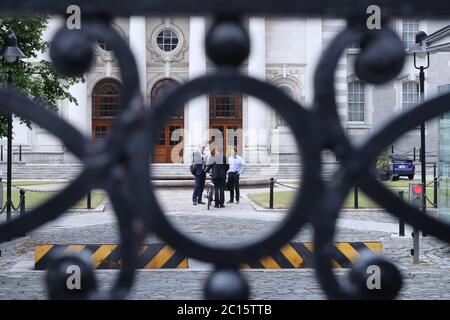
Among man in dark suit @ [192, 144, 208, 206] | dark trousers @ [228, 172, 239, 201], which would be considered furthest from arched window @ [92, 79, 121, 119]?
man in dark suit @ [192, 144, 208, 206]

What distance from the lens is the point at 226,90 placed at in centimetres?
112

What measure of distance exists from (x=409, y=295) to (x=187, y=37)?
36.4 m

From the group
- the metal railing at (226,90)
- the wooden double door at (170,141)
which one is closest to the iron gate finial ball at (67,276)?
the metal railing at (226,90)

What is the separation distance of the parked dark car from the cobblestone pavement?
1551 centimetres

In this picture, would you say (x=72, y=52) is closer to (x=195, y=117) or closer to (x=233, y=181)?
(x=233, y=181)

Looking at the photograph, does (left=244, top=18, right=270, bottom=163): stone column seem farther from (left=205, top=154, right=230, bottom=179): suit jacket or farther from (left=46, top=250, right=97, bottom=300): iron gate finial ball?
(left=46, top=250, right=97, bottom=300): iron gate finial ball

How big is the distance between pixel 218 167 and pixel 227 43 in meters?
19.1

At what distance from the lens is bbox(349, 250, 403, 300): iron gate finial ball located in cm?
118

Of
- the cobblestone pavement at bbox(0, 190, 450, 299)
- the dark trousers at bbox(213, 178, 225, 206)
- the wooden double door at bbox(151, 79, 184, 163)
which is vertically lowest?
the cobblestone pavement at bbox(0, 190, 450, 299)

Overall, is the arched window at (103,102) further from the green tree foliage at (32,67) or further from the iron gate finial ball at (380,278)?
the iron gate finial ball at (380,278)

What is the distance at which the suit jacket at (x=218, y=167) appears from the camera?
2020 centimetres

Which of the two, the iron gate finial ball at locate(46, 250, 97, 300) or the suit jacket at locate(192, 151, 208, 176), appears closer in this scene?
the iron gate finial ball at locate(46, 250, 97, 300)

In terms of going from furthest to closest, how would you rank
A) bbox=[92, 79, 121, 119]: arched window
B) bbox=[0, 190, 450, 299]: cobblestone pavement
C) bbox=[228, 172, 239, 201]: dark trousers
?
1. bbox=[92, 79, 121, 119]: arched window
2. bbox=[228, 172, 239, 201]: dark trousers
3. bbox=[0, 190, 450, 299]: cobblestone pavement
